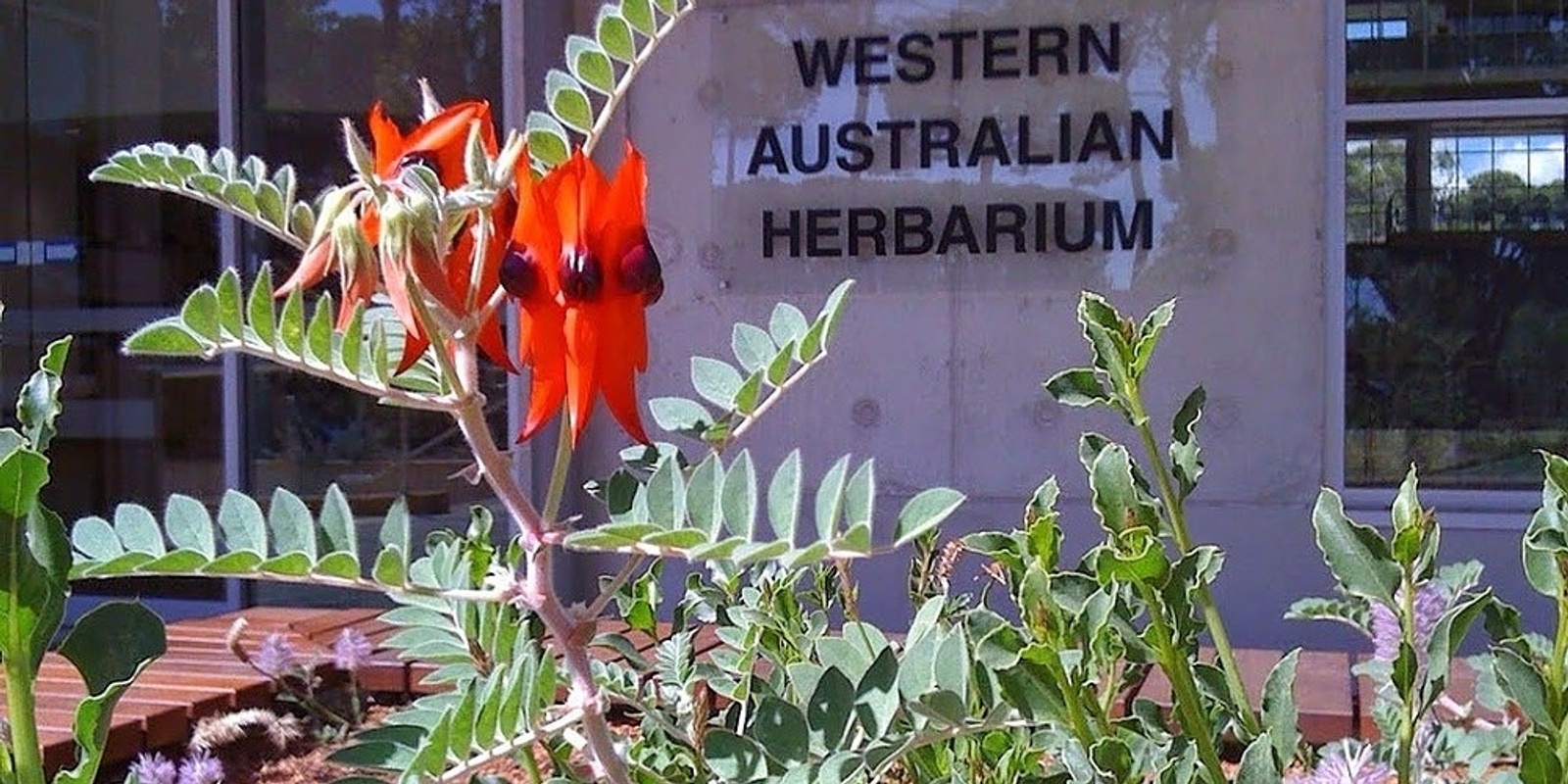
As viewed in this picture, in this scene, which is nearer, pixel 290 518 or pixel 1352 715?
pixel 290 518

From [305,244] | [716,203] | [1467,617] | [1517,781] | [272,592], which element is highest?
[716,203]

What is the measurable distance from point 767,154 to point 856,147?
1.00 feet

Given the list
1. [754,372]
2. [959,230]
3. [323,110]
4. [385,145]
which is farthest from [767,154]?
[385,145]

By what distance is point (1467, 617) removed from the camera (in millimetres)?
992

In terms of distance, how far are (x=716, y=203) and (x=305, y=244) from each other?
15.2 feet

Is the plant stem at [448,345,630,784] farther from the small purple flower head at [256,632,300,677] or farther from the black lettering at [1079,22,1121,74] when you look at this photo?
the black lettering at [1079,22,1121,74]

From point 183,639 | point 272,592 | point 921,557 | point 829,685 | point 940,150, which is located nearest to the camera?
point 829,685

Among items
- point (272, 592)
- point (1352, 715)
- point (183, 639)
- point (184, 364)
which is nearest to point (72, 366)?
point (184, 364)

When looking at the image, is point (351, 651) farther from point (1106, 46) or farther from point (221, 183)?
point (1106, 46)

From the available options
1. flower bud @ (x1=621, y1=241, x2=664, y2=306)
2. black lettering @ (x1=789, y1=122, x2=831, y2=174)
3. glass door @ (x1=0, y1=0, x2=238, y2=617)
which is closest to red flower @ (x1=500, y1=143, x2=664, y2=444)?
flower bud @ (x1=621, y1=241, x2=664, y2=306)

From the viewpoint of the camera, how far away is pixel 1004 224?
547 cm

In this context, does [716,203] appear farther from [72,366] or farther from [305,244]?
[305,244]

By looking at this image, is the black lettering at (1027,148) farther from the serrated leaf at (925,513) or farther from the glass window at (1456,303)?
the serrated leaf at (925,513)

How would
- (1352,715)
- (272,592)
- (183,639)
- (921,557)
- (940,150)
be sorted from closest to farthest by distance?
(921,557) → (1352,715) → (183,639) → (940,150) → (272,592)
